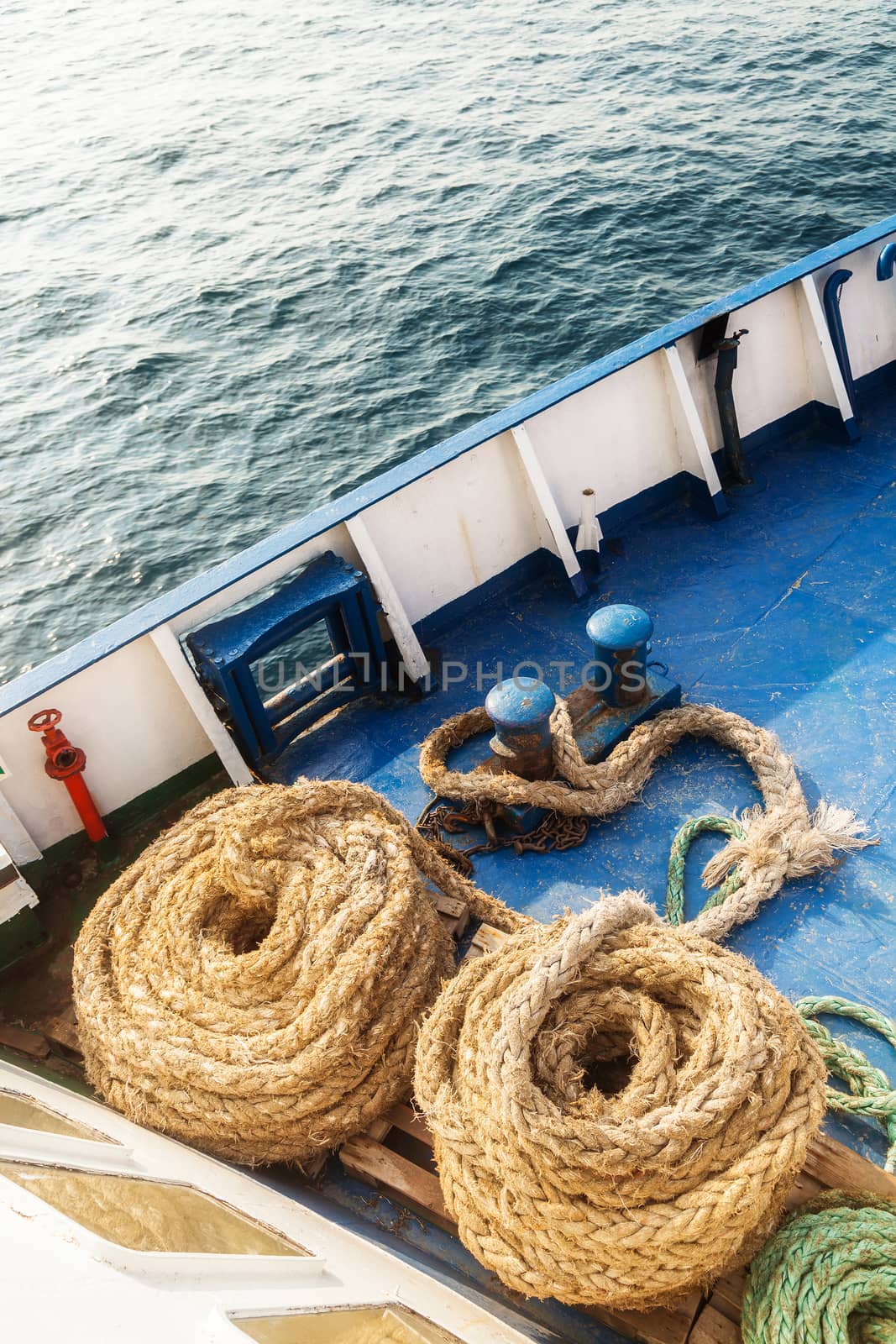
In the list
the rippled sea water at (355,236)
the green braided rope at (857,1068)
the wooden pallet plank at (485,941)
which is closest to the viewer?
the green braided rope at (857,1068)

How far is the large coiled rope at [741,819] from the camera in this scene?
12.3 feet

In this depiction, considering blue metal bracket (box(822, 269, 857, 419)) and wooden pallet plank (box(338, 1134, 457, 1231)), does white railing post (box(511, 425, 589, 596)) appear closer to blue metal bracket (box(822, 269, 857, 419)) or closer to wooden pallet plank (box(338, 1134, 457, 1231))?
blue metal bracket (box(822, 269, 857, 419))

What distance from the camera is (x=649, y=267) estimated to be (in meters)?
13.7

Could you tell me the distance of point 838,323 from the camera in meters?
5.84

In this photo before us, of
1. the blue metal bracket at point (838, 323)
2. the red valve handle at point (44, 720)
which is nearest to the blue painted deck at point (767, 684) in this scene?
the blue metal bracket at point (838, 323)

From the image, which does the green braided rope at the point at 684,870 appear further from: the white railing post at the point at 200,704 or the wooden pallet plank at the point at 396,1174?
the white railing post at the point at 200,704

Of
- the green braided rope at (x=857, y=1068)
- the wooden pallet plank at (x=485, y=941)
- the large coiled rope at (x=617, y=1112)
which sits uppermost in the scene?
the large coiled rope at (x=617, y=1112)

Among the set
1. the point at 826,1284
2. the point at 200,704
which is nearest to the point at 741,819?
the point at 826,1284

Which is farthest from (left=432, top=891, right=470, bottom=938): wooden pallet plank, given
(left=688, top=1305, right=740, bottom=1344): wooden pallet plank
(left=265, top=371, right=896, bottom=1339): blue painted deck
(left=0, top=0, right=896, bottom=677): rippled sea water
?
(left=0, top=0, right=896, bottom=677): rippled sea water

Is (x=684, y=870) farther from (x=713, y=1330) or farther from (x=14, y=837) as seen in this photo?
(x=14, y=837)

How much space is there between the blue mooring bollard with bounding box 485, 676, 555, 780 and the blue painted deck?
1.25ft

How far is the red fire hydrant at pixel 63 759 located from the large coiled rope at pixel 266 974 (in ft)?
2.37

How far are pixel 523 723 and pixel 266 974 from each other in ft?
4.80

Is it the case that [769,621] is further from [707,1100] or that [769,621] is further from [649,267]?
[649,267]
